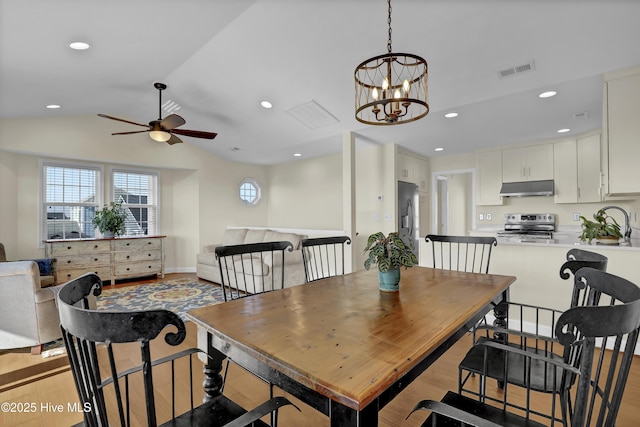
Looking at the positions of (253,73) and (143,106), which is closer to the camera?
(253,73)

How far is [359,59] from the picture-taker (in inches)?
128

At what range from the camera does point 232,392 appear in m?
2.16

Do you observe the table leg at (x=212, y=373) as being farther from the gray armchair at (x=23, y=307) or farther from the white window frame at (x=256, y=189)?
the white window frame at (x=256, y=189)

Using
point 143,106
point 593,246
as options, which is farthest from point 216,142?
point 593,246

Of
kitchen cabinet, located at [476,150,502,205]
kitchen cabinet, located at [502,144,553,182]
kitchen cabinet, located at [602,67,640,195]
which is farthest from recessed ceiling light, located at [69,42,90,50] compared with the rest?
kitchen cabinet, located at [502,144,553,182]

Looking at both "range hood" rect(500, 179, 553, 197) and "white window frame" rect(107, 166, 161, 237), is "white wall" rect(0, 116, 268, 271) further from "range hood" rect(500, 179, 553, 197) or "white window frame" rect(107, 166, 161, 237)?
"range hood" rect(500, 179, 553, 197)

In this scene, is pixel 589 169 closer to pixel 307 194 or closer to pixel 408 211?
pixel 408 211

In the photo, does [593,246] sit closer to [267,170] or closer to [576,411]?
[576,411]

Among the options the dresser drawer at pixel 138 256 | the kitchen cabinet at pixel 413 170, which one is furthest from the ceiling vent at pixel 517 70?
the dresser drawer at pixel 138 256

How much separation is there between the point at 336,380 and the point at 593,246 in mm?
2999

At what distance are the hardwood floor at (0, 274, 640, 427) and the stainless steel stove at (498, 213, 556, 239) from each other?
2903 mm

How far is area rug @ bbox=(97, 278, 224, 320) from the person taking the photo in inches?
165

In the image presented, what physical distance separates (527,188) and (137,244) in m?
6.88

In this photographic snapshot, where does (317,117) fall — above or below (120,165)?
above
